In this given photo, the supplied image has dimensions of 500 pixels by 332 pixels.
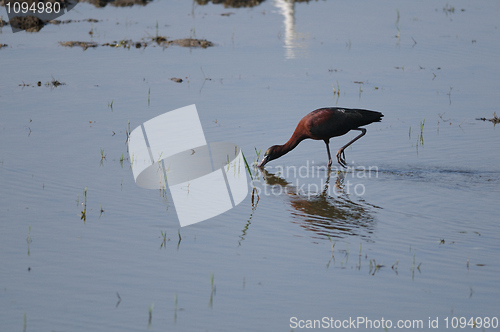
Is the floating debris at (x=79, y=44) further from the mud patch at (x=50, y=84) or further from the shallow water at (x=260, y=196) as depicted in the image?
the mud patch at (x=50, y=84)

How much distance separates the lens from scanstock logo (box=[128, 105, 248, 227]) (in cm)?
729

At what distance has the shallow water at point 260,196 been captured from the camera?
16.3 ft

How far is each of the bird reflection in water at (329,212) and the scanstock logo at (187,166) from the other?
59cm

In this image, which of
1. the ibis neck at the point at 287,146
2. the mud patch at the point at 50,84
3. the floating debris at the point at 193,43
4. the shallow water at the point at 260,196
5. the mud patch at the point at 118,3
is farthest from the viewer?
the mud patch at the point at 118,3

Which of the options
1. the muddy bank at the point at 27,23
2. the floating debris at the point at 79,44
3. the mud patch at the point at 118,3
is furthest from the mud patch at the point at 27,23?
the mud patch at the point at 118,3

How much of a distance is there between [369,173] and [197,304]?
14.0 feet

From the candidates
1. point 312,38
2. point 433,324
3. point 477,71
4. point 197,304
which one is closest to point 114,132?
point 197,304

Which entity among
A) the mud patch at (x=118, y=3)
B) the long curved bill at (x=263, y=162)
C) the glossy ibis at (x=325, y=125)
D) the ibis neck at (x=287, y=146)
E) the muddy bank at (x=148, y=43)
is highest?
the glossy ibis at (x=325, y=125)

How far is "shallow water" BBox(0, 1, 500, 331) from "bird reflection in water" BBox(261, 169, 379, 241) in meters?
0.03

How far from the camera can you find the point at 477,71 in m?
14.2

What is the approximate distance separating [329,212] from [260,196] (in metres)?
0.89

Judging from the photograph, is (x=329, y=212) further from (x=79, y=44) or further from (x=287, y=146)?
(x=79, y=44)

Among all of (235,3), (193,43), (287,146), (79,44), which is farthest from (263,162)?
(235,3)

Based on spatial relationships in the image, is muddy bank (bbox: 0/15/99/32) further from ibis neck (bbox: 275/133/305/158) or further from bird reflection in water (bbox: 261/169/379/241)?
bird reflection in water (bbox: 261/169/379/241)
